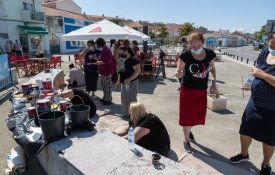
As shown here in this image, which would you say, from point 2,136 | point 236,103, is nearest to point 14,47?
point 2,136

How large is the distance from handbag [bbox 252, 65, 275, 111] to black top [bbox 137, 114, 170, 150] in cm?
136

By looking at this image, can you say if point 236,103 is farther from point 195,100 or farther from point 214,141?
point 195,100

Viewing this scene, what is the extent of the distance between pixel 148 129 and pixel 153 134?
0.20m

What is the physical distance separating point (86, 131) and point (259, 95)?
2427 millimetres

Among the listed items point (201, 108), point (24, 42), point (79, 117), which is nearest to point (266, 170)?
point (201, 108)

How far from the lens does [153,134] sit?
10.8 feet

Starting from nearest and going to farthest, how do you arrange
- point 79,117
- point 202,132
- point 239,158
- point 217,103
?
1. point 79,117
2. point 239,158
3. point 202,132
4. point 217,103

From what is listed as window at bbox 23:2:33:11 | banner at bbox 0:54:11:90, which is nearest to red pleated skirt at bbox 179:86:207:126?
banner at bbox 0:54:11:90

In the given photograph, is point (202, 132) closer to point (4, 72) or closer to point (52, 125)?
point (52, 125)

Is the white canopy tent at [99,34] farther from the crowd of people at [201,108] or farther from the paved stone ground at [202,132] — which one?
the crowd of people at [201,108]

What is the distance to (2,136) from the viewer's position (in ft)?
14.8

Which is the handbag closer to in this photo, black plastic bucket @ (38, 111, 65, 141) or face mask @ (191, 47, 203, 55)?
face mask @ (191, 47, 203, 55)

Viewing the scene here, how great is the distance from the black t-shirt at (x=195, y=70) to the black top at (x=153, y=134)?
31.7 inches

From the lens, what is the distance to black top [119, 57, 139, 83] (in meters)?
4.88
